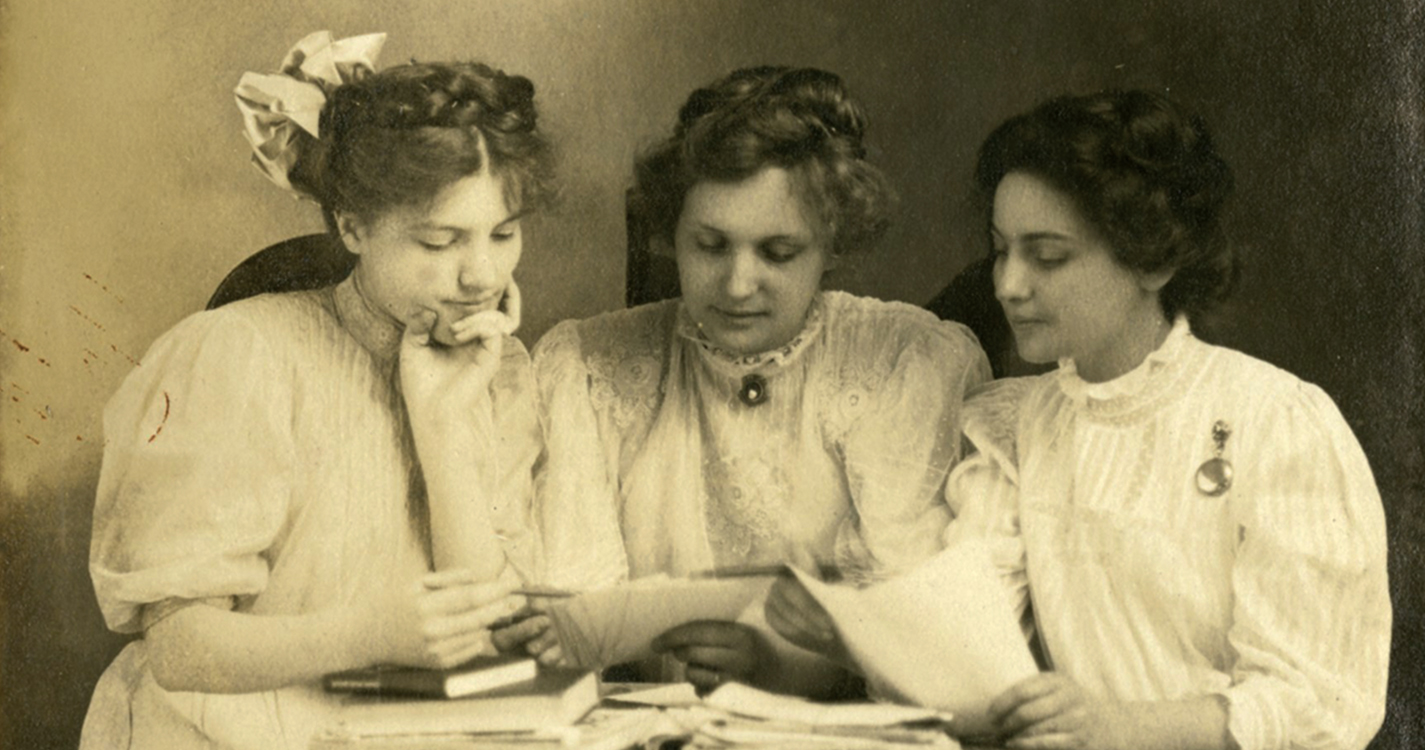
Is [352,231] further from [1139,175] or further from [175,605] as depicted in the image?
[1139,175]

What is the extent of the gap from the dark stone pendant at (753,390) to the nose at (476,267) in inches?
18.0

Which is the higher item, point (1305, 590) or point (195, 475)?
point (195, 475)

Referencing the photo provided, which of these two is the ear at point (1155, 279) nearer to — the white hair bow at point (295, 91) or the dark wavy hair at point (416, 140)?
the dark wavy hair at point (416, 140)

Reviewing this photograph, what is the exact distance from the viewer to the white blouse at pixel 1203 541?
220 centimetres

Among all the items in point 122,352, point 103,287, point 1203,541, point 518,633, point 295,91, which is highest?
point 295,91

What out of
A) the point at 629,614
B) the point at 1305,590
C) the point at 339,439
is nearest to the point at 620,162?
the point at 339,439

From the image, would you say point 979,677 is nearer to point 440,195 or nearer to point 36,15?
point 440,195

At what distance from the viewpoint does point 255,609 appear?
90.4 inches

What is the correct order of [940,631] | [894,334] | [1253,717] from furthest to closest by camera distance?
[894,334], [940,631], [1253,717]

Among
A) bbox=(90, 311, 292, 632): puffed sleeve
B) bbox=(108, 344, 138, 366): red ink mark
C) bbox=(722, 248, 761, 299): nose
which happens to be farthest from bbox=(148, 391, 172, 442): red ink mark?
bbox=(722, 248, 761, 299): nose

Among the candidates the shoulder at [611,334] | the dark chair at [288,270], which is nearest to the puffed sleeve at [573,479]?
the shoulder at [611,334]

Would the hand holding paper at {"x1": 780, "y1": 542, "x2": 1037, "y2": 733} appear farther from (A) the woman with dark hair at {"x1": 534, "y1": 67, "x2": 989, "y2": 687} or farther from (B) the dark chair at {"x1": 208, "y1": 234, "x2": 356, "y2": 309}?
(B) the dark chair at {"x1": 208, "y1": 234, "x2": 356, "y2": 309}

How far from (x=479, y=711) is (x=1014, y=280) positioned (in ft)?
3.60

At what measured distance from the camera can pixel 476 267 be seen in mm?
2354
